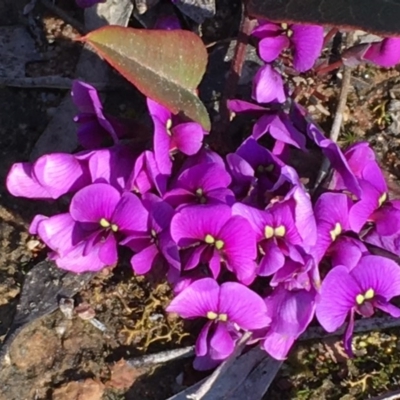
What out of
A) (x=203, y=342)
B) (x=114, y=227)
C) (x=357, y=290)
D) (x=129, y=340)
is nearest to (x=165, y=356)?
(x=129, y=340)

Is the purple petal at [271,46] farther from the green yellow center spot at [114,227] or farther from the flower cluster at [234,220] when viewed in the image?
the green yellow center spot at [114,227]

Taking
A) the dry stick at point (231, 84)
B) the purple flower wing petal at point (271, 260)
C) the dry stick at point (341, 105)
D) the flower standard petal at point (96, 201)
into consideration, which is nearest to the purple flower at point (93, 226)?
the flower standard petal at point (96, 201)

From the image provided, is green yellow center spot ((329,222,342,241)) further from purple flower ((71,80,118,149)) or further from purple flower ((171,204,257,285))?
purple flower ((71,80,118,149))

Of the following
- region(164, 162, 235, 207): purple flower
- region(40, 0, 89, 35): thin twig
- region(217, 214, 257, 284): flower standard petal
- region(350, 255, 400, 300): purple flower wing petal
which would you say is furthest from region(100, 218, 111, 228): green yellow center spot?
region(40, 0, 89, 35): thin twig

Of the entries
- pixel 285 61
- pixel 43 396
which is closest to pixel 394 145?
pixel 285 61

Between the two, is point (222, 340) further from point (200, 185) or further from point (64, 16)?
point (64, 16)

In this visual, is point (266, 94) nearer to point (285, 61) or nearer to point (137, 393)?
point (285, 61)

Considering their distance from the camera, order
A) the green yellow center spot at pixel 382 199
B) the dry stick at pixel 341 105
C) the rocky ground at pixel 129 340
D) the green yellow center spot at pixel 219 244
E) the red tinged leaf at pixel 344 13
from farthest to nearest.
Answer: the dry stick at pixel 341 105 → the rocky ground at pixel 129 340 → the green yellow center spot at pixel 382 199 → the green yellow center spot at pixel 219 244 → the red tinged leaf at pixel 344 13
